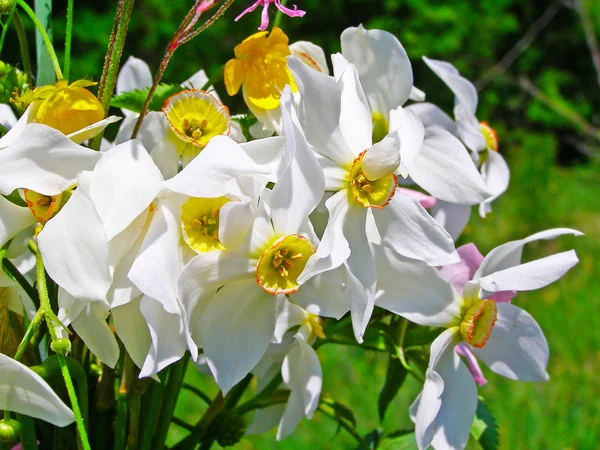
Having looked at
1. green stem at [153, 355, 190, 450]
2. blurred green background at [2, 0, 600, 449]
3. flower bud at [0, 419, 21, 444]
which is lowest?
blurred green background at [2, 0, 600, 449]

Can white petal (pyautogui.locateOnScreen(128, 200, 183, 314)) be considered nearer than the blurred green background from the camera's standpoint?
Yes

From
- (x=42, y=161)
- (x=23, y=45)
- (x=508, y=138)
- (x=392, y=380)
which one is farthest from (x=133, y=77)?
(x=508, y=138)

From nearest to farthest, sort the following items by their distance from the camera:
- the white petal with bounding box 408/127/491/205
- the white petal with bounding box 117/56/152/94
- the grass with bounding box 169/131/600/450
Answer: the white petal with bounding box 408/127/491/205, the white petal with bounding box 117/56/152/94, the grass with bounding box 169/131/600/450

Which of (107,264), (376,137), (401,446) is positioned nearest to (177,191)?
(107,264)

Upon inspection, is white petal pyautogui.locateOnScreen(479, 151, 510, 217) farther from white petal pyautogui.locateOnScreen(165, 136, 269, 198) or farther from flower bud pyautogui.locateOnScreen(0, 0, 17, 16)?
flower bud pyautogui.locateOnScreen(0, 0, 17, 16)

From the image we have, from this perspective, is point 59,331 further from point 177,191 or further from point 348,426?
point 348,426

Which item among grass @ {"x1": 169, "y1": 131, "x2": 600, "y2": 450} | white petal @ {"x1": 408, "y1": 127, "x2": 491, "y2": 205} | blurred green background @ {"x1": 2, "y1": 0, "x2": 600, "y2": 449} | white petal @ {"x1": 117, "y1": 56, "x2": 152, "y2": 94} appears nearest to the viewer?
white petal @ {"x1": 408, "y1": 127, "x2": 491, "y2": 205}

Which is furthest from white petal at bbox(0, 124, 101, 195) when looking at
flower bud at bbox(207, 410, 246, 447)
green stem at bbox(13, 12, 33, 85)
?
flower bud at bbox(207, 410, 246, 447)
